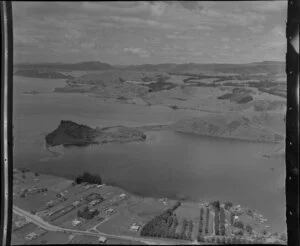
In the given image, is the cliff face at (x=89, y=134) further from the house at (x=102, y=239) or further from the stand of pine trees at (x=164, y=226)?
the house at (x=102, y=239)

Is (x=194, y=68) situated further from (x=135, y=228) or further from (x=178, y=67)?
(x=135, y=228)

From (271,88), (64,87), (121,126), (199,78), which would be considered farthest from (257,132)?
(64,87)

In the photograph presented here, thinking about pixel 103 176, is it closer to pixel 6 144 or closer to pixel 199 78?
pixel 199 78

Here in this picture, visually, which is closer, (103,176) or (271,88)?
(271,88)

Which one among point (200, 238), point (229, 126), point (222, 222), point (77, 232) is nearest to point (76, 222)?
point (77, 232)

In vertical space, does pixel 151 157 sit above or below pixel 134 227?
above
